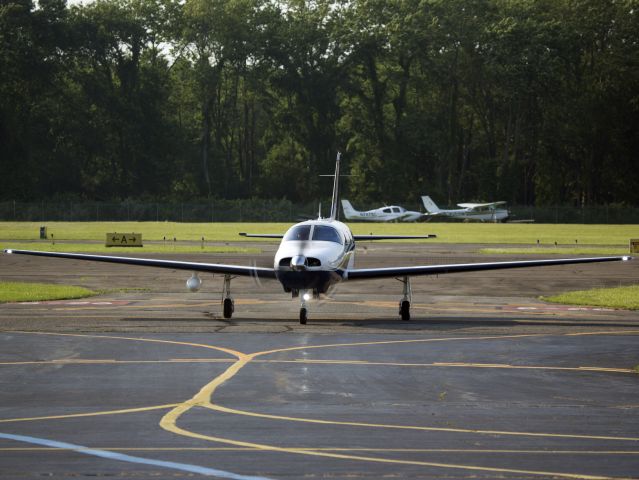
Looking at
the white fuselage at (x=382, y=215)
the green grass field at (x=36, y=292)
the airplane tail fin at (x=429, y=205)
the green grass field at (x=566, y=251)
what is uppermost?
the airplane tail fin at (x=429, y=205)

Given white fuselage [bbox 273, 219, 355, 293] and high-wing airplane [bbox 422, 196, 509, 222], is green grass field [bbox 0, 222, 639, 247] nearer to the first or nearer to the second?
high-wing airplane [bbox 422, 196, 509, 222]

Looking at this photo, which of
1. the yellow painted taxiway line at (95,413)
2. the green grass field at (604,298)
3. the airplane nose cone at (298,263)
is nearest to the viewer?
the yellow painted taxiway line at (95,413)

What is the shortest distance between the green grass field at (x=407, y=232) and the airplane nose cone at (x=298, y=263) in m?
55.1

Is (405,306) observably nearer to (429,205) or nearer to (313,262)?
(313,262)

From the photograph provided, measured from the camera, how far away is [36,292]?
121ft

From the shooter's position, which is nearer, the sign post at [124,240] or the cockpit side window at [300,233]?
the cockpit side window at [300,233]

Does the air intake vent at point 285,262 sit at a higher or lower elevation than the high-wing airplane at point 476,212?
lower

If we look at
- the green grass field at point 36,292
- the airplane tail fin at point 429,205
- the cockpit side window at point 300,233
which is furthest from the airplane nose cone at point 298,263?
the airplane tail fin at point 429,205

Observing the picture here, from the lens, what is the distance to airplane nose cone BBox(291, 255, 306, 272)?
84.5 feet

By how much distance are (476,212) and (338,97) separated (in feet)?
101

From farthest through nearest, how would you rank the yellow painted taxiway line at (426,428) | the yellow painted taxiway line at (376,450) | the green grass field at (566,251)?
the green grass field at (566,251), the yellow painted taxiway line at (426,428), the yellow painted taxiway line at (376,450)

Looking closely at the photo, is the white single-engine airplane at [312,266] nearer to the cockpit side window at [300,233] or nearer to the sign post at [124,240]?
the cockpit side window at [300,233]

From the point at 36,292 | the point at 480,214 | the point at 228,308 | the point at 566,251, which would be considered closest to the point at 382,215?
the point at 480,214

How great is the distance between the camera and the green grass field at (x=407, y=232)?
8519 centimetres
